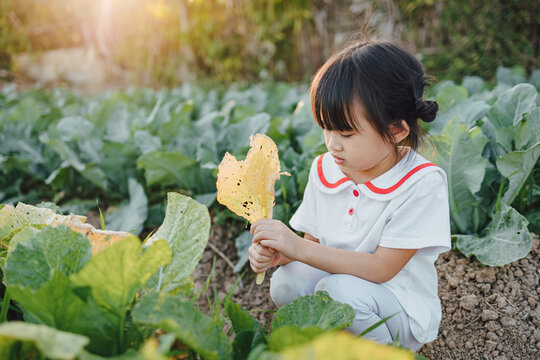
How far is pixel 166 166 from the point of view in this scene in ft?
7.59

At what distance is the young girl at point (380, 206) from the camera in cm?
135

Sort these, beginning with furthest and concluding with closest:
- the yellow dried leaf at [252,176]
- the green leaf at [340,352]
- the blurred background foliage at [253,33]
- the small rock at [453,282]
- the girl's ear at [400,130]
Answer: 1. the blurred background foliage at [253,33]
2. the small rock at [453,282]
3. the girl's ear at [400,130]
4. the yellow dried leaf at [252,176]
5. the green leaf at [340,352]

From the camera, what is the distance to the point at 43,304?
3.10 feet

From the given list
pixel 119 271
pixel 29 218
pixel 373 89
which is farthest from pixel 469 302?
pixel 29 218

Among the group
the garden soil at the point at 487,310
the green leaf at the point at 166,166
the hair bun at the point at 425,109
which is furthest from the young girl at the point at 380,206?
the green leaf at the point at 166,166

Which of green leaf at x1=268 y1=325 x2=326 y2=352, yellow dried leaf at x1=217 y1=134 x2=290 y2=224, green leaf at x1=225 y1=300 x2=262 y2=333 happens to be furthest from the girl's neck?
green leaf at x1=268 y1=325 x2=326 y2=352

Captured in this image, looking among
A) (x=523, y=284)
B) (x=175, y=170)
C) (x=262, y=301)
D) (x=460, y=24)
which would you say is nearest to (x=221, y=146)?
(x=175, y=170)

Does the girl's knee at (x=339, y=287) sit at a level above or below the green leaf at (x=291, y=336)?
below

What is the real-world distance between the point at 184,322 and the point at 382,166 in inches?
33.0

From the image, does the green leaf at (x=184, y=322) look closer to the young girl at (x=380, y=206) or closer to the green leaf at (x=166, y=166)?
the young girl at (x=380, y=206)

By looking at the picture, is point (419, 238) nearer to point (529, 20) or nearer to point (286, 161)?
point (286, 161)

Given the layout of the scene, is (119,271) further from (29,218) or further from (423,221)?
(423,221)

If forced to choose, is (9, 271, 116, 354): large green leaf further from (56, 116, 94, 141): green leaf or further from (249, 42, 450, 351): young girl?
(56, 116, 94, 141): green leaf

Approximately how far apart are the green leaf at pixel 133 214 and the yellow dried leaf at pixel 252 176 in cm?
109
